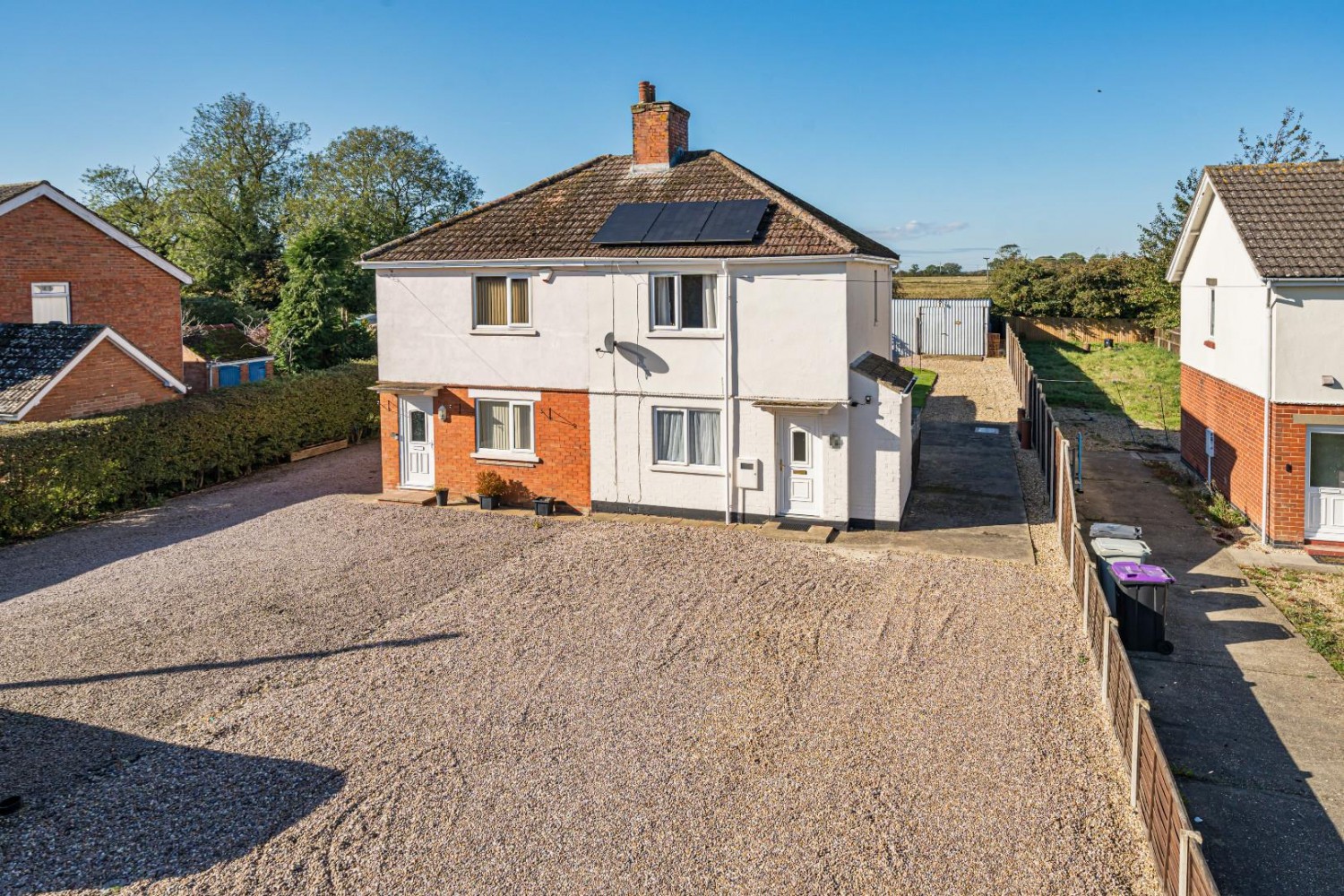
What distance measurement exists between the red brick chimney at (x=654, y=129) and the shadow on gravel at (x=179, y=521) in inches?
403

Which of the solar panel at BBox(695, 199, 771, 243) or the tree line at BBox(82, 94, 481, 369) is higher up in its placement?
the tree line at BBox(82, 94, 481, 369)

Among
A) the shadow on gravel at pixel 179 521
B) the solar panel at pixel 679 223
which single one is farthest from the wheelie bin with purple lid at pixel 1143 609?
the shadow on gravel at pixel 179 521

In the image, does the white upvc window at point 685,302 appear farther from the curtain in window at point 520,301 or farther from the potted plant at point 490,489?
the potted plant at point 490,489

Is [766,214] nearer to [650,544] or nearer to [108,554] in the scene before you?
[650,544]

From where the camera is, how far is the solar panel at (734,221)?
1862 centimetres

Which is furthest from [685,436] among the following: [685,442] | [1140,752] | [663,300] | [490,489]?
[1140,752]

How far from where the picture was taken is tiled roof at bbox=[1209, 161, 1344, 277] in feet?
57.9

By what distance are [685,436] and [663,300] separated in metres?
2.80

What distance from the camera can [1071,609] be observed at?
13.8 meters

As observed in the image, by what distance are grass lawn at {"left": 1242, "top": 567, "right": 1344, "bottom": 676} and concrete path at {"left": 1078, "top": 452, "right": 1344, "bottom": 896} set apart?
21 centimetres

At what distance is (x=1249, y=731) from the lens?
10461 mm

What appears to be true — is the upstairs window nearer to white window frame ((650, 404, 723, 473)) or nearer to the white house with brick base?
the white house with brick base

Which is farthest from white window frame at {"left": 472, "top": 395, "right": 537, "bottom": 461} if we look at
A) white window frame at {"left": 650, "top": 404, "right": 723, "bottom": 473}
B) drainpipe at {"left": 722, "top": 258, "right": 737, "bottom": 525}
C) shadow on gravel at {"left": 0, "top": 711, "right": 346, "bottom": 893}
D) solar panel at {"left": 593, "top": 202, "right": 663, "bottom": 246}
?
shadow on gravel at {"left": 0, "top": 711, "right": 346, "bottom": 893}

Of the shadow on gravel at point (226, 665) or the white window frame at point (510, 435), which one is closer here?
the shadow on gravel at point (226, 665)
